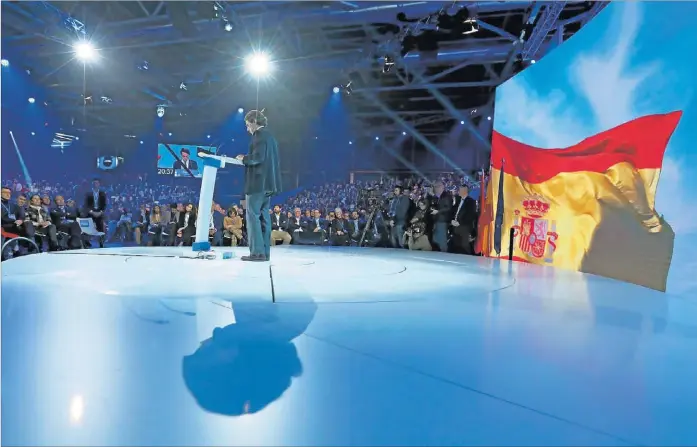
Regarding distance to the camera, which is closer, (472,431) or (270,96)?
(472,431)

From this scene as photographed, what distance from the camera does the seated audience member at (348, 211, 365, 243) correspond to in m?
8.45

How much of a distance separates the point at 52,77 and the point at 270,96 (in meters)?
4.65

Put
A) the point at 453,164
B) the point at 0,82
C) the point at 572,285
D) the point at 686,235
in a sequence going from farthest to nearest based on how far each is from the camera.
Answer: the point at 453,164, the point at 0,82, the point at 572,285, the point at 686,235

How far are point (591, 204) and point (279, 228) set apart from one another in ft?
16.8

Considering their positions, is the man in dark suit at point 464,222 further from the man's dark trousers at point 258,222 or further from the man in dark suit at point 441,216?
the man's dark trousers at point 258,222

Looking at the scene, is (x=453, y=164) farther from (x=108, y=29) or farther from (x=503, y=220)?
(x=108, y=29)

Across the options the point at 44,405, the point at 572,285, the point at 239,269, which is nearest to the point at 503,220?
the point at 572,285

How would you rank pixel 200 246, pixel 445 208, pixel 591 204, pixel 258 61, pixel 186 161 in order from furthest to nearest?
1. pixel 186 161
2. pixel 258 61
3. pixel 445 208
4. pixel 200 246
5. pixel 591 204

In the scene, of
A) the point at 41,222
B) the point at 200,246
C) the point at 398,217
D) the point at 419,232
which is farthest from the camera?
the point at 398,217

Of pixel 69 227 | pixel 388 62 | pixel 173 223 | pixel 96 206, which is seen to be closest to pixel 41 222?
pixel 69 227

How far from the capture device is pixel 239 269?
4062 mm

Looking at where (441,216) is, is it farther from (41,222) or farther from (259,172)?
(41,222)

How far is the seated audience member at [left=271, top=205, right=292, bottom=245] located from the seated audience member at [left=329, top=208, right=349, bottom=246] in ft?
2.56

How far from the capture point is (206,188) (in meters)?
4.79
